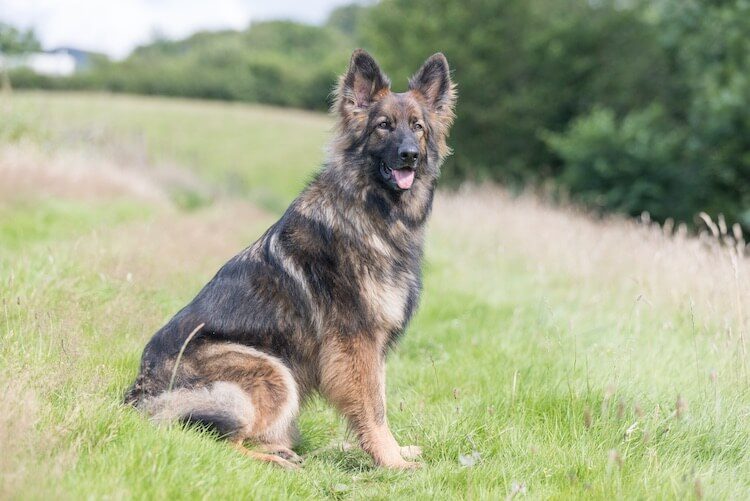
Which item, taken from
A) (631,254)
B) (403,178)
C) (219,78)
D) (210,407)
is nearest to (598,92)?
(631,254)

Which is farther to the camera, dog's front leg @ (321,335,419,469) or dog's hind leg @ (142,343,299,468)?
dog's front leg @ (321,335,419,469)

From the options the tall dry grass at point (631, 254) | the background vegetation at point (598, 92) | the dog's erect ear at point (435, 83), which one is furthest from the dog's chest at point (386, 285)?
the background vegetation at point (598, 92)

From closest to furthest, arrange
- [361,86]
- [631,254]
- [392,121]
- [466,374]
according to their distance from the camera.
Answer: [392,121]
[361,86]
[466,374]
[631,254]

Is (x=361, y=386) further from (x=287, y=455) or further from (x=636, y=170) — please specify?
(x=636, y=170)

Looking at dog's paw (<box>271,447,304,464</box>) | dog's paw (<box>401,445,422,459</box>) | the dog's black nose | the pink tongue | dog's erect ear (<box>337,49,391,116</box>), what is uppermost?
dog's erect ear (<box>337,49,391,116</box>)

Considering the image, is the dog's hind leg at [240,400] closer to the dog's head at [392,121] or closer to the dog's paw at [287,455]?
the dog's paw at [287,455]

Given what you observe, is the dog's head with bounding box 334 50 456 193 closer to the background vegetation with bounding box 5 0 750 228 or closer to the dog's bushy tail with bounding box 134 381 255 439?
the dog's bushy tail with bounding box 134 381 255 439

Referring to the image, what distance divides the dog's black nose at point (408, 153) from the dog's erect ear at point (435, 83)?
2.15 ft

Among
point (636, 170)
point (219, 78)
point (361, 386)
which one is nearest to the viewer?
point (361, 386)

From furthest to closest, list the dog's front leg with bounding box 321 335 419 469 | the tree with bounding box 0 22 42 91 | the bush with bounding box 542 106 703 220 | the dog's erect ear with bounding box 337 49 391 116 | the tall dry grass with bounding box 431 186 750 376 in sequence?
the bush with bounding box 542 106 703 220, the tree with bounding box 0 22 42 91, the tall dry grass with bounding box 431 186 750 376, the dog's erect ear with bounding box 337 49 391 116, the dog's front leg with bounding box 321 335 419 469

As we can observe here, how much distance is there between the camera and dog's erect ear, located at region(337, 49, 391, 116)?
451 cm

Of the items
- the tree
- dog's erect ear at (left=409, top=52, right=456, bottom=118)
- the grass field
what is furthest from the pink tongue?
the tree

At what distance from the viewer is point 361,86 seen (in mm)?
4582

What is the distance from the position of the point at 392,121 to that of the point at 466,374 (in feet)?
7.22
